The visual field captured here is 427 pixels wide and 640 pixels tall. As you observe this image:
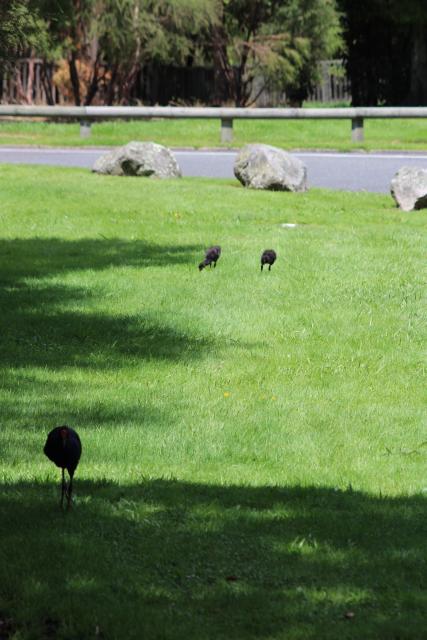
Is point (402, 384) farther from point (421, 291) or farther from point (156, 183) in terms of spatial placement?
point (156, 183)

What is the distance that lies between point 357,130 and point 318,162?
3.73 meters

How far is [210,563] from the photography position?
579 centimetres

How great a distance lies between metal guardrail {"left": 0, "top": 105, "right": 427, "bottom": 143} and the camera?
27.1 m

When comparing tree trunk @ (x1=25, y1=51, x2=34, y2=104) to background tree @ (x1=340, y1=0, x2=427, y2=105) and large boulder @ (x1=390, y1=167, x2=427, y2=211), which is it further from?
large boulder @ (x1=390, y1=167, x2=427, y2=211)

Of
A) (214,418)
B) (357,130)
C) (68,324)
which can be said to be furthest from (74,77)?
(214,418)

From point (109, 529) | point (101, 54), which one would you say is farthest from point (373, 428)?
point (101, 54)

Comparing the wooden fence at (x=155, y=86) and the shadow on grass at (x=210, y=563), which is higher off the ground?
the wooden fence at (x=155, y=86)

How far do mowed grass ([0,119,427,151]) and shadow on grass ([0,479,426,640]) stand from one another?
1999cm

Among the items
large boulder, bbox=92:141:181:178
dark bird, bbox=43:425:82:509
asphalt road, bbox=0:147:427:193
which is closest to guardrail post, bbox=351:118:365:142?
asphalt road, bbox=0:147:427:193

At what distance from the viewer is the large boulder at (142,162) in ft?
67.7

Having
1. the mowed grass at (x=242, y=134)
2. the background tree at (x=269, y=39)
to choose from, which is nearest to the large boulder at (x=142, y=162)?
the mowed grass at (x=242, y=134)

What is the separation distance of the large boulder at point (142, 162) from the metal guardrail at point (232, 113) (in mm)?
6759

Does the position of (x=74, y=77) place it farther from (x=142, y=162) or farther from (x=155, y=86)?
(x=142, y=162)

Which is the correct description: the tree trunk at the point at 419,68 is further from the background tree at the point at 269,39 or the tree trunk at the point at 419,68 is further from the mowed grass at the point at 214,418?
the mowed grass at the point at 214,418
